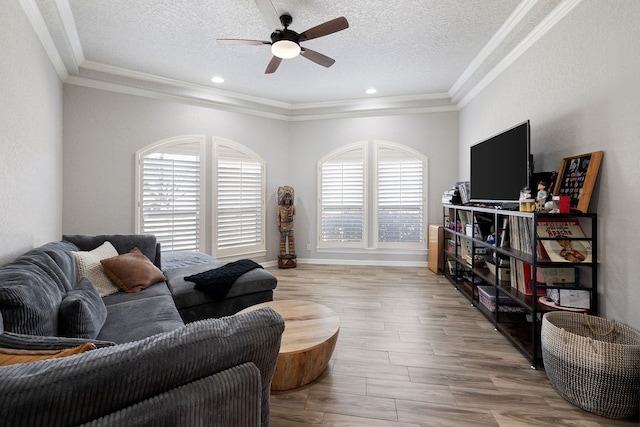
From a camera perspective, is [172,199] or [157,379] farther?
[172,199]

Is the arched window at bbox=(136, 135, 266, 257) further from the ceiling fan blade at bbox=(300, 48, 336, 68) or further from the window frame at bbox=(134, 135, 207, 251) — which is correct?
the ceiling fan blade at bbox=(300, 48, 336, 68)

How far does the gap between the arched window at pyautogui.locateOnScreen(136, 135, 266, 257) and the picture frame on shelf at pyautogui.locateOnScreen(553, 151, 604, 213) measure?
4.20m

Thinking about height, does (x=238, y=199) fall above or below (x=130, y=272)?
above

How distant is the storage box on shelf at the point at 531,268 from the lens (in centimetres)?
212

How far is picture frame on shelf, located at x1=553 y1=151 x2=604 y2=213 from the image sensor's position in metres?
2.09

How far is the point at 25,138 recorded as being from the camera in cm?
247

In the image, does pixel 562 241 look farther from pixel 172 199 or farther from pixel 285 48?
pixel 172 199

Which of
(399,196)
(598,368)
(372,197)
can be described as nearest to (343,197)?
(372,197)

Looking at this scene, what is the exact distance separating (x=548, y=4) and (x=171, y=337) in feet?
11.6

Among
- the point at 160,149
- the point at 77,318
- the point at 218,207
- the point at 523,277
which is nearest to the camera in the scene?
the point at 77,318

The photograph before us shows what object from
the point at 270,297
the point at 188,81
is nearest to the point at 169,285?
the point at 270,297

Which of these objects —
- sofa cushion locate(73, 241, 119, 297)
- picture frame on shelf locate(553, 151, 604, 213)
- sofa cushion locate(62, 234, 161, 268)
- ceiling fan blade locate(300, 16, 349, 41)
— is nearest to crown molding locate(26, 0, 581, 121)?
picture frame on shelf locate(553, 151, 604, 213)

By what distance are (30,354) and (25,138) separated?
2538mm

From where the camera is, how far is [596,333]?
192 cm
